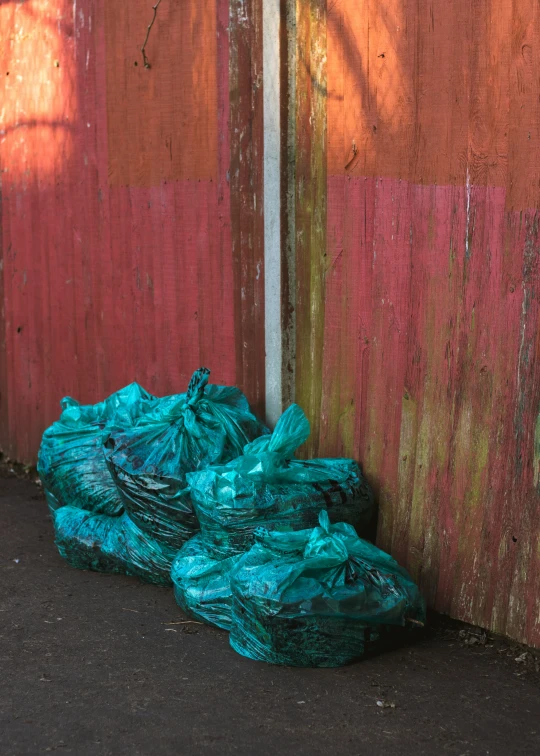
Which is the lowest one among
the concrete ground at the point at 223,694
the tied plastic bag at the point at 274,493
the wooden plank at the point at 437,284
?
the concrete ground at the point at 223,694

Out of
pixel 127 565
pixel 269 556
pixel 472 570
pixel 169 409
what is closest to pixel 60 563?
pixel 127 565

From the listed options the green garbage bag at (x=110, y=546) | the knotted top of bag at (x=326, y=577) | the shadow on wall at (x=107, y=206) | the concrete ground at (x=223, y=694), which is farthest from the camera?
the shadow on wall at (x=107, y=206)

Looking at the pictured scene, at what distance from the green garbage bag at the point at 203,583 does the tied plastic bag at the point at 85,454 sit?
25.1 inches

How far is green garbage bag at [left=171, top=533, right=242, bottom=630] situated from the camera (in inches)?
151

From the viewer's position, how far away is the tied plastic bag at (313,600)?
11.2 feet

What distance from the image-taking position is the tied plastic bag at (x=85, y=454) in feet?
15.5

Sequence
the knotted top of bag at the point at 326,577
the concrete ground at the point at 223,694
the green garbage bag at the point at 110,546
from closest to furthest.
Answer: the concrete ground at the point at 223,694 < the knotted top of bag at the point at 326,577 < the green garbage bag at the point at 110,546

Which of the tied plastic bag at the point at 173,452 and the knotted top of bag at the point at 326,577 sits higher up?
the tied plastic bag at the point at 173,452

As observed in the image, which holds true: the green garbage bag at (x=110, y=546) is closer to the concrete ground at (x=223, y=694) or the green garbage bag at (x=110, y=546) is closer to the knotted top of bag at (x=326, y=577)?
the concrete ground at (x=223, y=694)

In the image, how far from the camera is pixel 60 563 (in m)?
4.71

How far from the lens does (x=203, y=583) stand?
3906mm

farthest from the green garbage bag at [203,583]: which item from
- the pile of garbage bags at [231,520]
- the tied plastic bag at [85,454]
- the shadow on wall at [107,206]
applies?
the shadow on wall at [107,206]

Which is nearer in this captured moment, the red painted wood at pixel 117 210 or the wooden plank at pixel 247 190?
the wooden plank at pixel 247 190

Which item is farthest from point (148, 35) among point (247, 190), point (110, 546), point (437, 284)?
point (110, 546)
